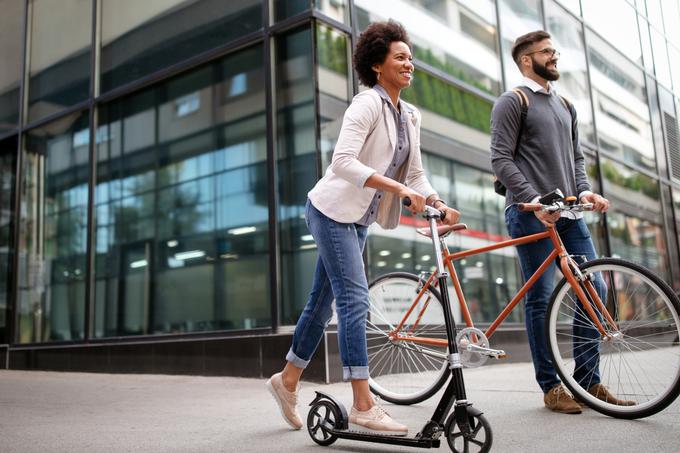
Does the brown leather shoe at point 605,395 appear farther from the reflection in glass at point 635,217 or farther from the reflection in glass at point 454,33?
the reflection in glass at point 635,217

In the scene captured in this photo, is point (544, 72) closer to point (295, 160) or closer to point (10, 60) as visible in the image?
point (295, 160)

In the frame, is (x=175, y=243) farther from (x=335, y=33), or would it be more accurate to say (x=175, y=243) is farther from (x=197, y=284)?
(x=335, y=33)

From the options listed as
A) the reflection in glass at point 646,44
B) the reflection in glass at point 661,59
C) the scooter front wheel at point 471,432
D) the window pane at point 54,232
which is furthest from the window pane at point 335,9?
the reflection in glass at point 661,59

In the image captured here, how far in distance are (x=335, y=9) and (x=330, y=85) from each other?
0.76 meters

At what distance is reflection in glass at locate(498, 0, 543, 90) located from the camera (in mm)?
8883

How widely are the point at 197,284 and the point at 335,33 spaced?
9.57ft

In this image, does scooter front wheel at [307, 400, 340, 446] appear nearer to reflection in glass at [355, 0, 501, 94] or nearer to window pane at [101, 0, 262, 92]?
window pane at [101, 0, 262, 92]

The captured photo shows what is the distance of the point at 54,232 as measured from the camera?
8641mm

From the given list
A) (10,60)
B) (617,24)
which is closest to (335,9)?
(10,60)

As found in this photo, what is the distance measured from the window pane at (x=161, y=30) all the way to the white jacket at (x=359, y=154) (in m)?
3.88

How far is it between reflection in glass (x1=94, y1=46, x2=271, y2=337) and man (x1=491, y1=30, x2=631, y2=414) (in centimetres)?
298

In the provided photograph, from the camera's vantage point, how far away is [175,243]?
7.24m

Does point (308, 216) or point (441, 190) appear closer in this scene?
point (308, 216)

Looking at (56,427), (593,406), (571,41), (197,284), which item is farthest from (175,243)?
(571,41)
